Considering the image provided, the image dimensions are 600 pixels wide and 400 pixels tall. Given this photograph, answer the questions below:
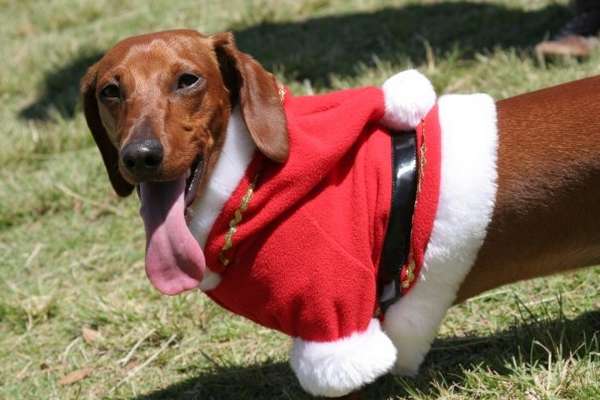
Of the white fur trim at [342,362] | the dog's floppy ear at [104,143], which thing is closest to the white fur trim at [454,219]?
the white fur trim at [342,362]

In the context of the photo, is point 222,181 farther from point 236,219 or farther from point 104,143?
point 104,143

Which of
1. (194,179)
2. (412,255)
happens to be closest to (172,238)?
(194,179)

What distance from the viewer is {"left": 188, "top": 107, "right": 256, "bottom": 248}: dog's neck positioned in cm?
221

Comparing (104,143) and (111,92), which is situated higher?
(111,92)

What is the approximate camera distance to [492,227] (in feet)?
7.39

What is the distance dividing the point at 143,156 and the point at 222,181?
24 centimetres

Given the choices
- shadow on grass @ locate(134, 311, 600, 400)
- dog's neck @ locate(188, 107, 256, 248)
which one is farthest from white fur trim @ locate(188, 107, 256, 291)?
shadow on grass @ locate(134, 311, 600, 400)

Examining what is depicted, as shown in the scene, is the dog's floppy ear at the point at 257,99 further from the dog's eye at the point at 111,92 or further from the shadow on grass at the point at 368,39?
the shadow on grass at the point at 368,39

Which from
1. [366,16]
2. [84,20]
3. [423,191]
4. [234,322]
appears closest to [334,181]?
[423,191]

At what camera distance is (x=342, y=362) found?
222 centimetres

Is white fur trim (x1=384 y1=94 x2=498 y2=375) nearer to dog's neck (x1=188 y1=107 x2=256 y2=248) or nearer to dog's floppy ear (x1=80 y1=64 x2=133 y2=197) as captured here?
dog's neck (x1=188 y1=107 x2=256 y2=248)

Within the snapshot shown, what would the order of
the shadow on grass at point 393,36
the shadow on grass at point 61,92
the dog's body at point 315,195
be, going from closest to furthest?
1. the dog's body at point 315,195
2. the shadow on grass at point 393,36
3. the shadow on grass at point 61,92

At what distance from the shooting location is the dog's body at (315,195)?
7.15 ft

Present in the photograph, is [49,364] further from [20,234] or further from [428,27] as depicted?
[428,27]
